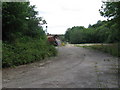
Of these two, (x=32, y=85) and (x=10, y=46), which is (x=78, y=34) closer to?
(x=10, y=46)

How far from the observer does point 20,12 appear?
877cm

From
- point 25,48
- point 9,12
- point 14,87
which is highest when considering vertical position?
point 9,12

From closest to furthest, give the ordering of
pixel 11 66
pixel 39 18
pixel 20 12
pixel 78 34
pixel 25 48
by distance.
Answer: pixel 11 66 → pixel 20 12 → pixel 25 48 → pixel 39 18 → pixel 78 34

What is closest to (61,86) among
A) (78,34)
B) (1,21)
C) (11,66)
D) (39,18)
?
(11,66)

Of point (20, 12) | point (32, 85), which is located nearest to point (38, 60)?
point (20, 12)

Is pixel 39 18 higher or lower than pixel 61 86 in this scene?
higher

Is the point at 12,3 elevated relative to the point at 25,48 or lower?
elevated

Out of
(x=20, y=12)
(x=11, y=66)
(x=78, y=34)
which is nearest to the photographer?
(x=11, y=66)

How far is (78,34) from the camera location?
46688mm

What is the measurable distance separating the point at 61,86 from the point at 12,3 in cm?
627

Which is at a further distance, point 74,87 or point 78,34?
point 78,34

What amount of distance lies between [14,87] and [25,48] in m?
5.46

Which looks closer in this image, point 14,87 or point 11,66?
point 14,87

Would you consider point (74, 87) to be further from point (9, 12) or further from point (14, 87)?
point (9, 12)
